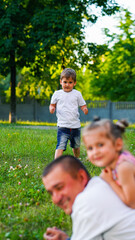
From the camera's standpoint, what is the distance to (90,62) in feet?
68.6

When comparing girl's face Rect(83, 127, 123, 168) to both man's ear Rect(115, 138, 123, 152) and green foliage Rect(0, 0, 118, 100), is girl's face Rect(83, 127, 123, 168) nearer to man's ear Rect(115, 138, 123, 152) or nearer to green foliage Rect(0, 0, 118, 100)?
man's ear Rect(115, 138, 123, 152)

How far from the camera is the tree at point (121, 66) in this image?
3058 centimetres

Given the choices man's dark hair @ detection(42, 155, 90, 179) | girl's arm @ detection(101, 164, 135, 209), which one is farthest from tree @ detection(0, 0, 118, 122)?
girl's arm @ detection(101, 164, 135, 209)

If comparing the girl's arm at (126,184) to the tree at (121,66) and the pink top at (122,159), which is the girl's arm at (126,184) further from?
the tree at (121,66)

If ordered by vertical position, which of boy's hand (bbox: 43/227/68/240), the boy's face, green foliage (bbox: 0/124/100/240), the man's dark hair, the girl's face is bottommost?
green foliage (bbox: 0/124/100/240)

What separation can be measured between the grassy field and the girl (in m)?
1.18

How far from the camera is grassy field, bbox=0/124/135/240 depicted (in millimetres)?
3332

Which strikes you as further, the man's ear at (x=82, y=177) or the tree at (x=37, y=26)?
the tree at (x=37, y=26)

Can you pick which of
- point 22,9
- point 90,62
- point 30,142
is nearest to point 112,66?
point 90,62

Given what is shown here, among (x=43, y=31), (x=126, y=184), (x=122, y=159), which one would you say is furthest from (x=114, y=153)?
(x=43, y=31)

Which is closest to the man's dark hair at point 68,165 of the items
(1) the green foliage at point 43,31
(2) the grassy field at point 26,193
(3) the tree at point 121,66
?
(2) the grassy field at point 26,193

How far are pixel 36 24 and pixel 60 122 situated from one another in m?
13.5

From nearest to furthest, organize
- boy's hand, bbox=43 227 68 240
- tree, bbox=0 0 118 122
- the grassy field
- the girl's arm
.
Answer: the girl's arm
boy's hand, bbox=43 227 68 240
the grassy field
tree, bbox=0 0 118 122

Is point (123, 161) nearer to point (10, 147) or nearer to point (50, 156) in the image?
point (50, 156)
